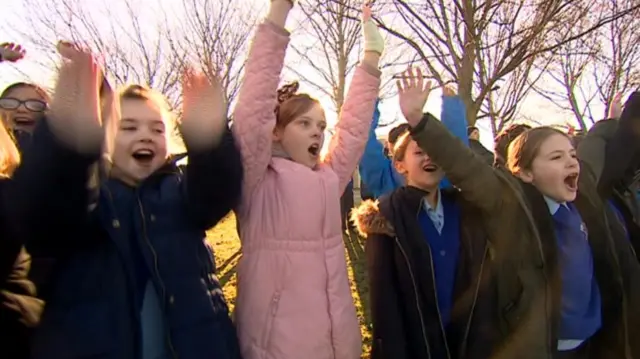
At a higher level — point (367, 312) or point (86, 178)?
point (86, 178)

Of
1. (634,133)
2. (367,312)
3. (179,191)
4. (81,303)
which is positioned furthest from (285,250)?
(367,312)

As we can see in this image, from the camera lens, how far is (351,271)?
7367 mm

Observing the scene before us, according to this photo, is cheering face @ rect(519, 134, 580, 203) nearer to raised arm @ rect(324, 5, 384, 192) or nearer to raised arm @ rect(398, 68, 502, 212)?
raised arm @ rect(398, 68, 502, 212)

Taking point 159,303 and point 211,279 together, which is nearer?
point 159,303

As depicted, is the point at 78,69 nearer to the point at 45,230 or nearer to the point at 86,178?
the point at 86,178

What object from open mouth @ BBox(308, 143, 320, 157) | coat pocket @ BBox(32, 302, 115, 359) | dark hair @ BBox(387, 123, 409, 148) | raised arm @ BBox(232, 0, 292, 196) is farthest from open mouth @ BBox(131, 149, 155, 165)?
dark hair @ BBox(387, 123, 409, 148)

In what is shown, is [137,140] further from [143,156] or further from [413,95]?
[413,95]

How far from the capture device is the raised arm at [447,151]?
244 cm

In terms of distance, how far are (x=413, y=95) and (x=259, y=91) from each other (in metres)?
0.67

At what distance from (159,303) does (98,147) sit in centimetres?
55

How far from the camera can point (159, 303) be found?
1996 millimetres

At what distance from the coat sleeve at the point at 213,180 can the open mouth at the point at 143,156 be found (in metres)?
0.18

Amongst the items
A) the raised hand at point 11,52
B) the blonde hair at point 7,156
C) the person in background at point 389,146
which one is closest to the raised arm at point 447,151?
the person in background at point 389,146

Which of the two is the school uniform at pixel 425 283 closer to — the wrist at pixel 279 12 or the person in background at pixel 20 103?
the wrist at pixel 279 12
